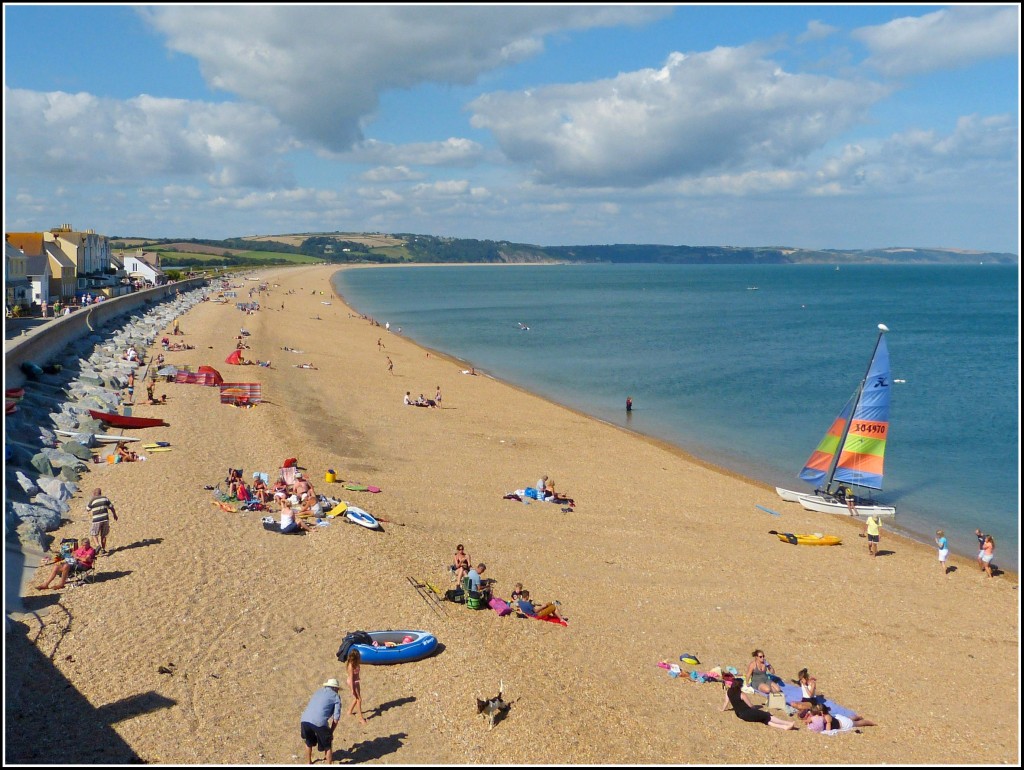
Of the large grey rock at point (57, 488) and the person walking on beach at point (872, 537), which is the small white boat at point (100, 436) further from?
the person walking on beach at point (872, 537)

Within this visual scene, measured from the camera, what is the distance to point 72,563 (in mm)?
13258

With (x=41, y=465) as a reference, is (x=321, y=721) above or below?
below

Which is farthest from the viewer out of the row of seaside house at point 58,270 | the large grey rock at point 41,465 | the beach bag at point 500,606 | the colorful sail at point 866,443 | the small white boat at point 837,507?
the row of seaside house at point 58,270

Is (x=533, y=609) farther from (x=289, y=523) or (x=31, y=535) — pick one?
(x=31, y=535)

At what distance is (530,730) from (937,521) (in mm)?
18322

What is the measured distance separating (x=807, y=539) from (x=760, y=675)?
870cm

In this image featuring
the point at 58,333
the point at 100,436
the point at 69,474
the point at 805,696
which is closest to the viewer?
the point at 805,696

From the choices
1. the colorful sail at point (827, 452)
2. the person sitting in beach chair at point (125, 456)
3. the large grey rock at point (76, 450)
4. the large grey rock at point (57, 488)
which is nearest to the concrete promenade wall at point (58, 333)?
the large grey rock at point (76, 450)

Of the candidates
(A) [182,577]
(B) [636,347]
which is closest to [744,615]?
A: (A) [182,577]

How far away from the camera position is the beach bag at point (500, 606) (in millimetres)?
14074

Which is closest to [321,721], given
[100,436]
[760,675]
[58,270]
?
[760,675]

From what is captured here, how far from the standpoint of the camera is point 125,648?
11367 millimetres

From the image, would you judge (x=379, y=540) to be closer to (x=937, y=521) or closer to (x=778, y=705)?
(x=778, y=705)

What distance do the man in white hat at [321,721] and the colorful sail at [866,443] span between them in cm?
2018
